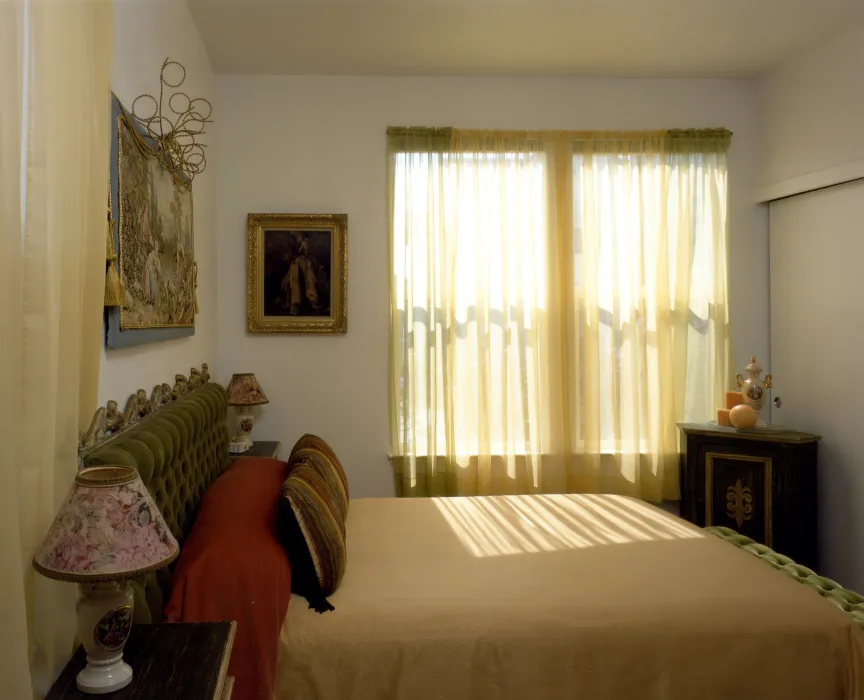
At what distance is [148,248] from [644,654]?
84.9 inches

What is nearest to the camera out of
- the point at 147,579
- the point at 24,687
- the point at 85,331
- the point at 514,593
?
the point at 24,687

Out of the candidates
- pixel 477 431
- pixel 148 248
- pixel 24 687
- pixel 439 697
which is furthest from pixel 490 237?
pixel 24 687

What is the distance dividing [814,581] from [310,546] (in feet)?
5.84

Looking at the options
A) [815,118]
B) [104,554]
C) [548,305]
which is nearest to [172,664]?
[104,554]

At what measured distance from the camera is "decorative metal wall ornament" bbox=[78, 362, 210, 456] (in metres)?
1.87

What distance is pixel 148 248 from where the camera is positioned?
8.66 ft

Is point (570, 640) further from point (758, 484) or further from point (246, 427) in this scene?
point (246, 427)

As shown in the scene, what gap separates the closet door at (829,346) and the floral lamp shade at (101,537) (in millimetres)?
3610

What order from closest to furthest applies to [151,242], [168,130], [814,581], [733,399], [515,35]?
[814,581]
[151,242]
[168,130]
[515,35]
[733,399]

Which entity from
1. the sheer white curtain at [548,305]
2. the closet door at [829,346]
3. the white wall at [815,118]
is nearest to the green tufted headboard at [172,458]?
the sheer white curtain at [548,305]

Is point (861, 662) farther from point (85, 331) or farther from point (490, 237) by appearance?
point (490, 237)

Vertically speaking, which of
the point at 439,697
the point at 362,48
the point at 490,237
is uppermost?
the point at 362,48

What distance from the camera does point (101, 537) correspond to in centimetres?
138

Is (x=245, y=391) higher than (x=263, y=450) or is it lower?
higher
